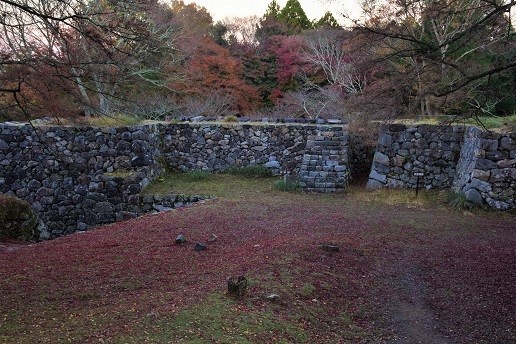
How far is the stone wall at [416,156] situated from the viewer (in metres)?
12.2

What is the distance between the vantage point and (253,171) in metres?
14.2

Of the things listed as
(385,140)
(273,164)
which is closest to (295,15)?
(273,164)

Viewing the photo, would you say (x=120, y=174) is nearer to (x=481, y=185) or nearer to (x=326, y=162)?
(x=326, y=162)

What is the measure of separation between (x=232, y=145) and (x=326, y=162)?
3364 mm

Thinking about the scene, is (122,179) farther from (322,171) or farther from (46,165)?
(322,171)

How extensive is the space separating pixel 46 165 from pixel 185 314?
9.82m

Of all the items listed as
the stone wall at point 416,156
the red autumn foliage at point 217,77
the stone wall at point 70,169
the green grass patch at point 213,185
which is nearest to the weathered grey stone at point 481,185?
the stone wall at point 416,156

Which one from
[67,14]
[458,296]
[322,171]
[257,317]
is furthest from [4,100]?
[322,171]

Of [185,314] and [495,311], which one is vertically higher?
[185,314]

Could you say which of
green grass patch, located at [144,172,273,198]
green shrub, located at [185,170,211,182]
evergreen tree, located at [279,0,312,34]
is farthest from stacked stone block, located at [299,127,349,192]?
evergreen tree, located at [279,0,312,34]

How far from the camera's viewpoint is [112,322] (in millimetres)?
4031

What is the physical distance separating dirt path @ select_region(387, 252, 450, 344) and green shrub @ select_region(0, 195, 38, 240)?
277 inches

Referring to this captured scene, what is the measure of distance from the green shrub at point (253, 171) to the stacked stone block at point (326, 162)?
1654mm

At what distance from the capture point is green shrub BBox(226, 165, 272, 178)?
14156 millimetres
